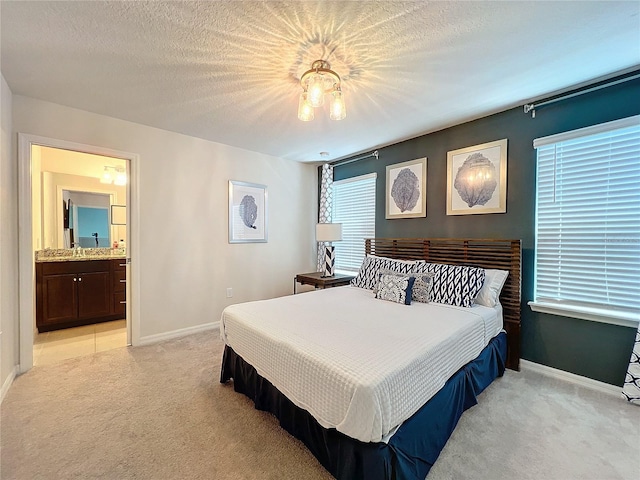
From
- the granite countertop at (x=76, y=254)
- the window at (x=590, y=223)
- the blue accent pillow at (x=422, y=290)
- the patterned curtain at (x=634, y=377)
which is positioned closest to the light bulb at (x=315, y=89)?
the blue accent pillow at (x=422, y=290)

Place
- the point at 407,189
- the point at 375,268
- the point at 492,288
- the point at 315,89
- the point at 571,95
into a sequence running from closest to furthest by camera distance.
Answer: the point at 315,89 → the point at 571,95 → the point at 492,288 → the point at 375,268 → the point at 407,189

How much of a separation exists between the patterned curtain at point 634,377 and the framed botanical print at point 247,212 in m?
3.93

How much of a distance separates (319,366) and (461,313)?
56.0 inches

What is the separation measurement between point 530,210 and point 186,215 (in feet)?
12.4

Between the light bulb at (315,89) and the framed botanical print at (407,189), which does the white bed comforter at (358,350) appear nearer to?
the framed botanical print at (407,189)

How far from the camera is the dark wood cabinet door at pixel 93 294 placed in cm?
371

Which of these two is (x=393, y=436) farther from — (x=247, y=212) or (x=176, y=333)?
(x=247, y=212)

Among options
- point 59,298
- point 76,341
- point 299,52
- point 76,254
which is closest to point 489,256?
point 299,52

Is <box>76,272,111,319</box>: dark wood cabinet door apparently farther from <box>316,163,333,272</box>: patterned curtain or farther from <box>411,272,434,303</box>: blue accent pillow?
<box>411,272,434,303</box>: blue accent pillow

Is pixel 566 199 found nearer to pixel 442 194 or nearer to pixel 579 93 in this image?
pixel 579 93

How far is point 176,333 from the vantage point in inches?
132

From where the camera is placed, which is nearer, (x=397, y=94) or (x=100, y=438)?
(x=100, y=438)

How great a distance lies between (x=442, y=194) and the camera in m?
3.22

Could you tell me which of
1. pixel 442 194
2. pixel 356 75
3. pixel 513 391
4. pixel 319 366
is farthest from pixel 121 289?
pixel 513 391
